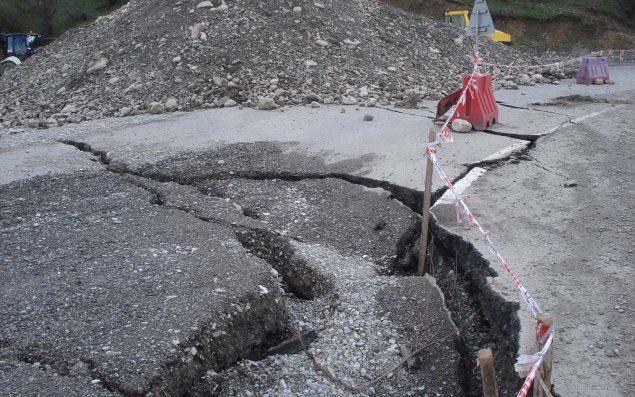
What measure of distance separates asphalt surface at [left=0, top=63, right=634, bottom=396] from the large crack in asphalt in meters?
0.03

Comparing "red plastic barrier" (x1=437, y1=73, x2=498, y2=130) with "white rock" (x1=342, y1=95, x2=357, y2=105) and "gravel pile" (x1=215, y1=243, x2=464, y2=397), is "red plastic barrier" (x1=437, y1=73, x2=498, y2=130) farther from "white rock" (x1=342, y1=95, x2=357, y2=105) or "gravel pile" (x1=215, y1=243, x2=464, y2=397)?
"gravel pile" (x1=215, y1=243, x2=464, y2=397)

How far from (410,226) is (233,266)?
5.50 feet

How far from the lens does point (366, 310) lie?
423 centimetres

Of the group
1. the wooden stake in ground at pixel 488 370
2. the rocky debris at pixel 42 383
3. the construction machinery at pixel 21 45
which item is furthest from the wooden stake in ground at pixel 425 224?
the construction machinery at pixel 21 45

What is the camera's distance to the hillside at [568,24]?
27234mm

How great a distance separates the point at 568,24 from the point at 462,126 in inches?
927

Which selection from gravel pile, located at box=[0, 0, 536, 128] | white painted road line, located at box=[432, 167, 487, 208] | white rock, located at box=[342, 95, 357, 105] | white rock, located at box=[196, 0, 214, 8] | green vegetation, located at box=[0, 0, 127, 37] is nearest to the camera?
white painted road line, located at box=[432, 167, 487, 208]

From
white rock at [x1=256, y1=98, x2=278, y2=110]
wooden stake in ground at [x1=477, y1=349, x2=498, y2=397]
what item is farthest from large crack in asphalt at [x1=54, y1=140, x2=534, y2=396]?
white rock at [x1=256, y1=98, x2=278, y2=110]

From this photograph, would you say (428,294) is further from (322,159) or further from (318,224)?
(322,159)

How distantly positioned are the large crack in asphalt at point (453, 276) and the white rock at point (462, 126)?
5.40ft

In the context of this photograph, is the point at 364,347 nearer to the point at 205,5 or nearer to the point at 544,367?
the point at 544,367

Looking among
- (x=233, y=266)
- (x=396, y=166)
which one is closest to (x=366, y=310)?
(x=233, y=266)

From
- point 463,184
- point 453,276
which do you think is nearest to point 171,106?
point 463,184

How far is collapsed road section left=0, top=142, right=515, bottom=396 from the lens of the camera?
345 cm
